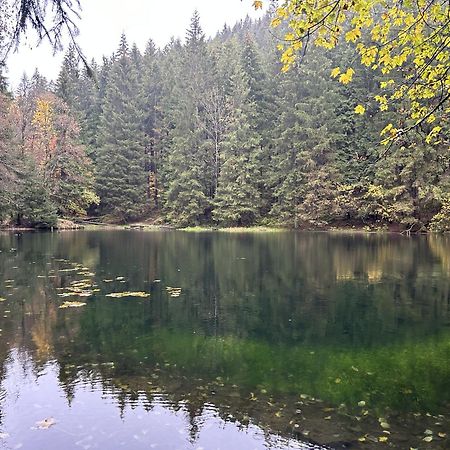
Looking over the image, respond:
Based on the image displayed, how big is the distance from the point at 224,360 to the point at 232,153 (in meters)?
36.0

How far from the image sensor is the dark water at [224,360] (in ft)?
16.7

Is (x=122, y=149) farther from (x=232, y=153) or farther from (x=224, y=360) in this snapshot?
(x=224, y=360)

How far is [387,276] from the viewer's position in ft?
50.0

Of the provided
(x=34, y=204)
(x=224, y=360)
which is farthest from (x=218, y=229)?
(x=224, y=360)

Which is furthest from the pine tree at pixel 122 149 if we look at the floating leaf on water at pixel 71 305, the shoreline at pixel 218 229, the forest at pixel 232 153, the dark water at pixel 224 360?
the floating leaf on water at pixel 71 305

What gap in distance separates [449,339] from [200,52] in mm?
43849

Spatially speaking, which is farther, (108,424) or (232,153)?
(232,153)

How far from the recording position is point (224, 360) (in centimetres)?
739

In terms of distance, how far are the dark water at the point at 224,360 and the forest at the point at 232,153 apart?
2245 centimetres

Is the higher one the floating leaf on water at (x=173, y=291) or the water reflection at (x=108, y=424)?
the floating leaf on water at (x=173, y=291)

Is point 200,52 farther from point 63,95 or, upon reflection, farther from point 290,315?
point 290,315

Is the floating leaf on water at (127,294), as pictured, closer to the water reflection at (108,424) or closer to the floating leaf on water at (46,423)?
the water reflection at (108,424)

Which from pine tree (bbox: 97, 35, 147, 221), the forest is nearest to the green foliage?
the forest

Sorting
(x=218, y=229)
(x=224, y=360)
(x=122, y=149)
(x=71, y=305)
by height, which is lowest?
(x=224, y=360)
